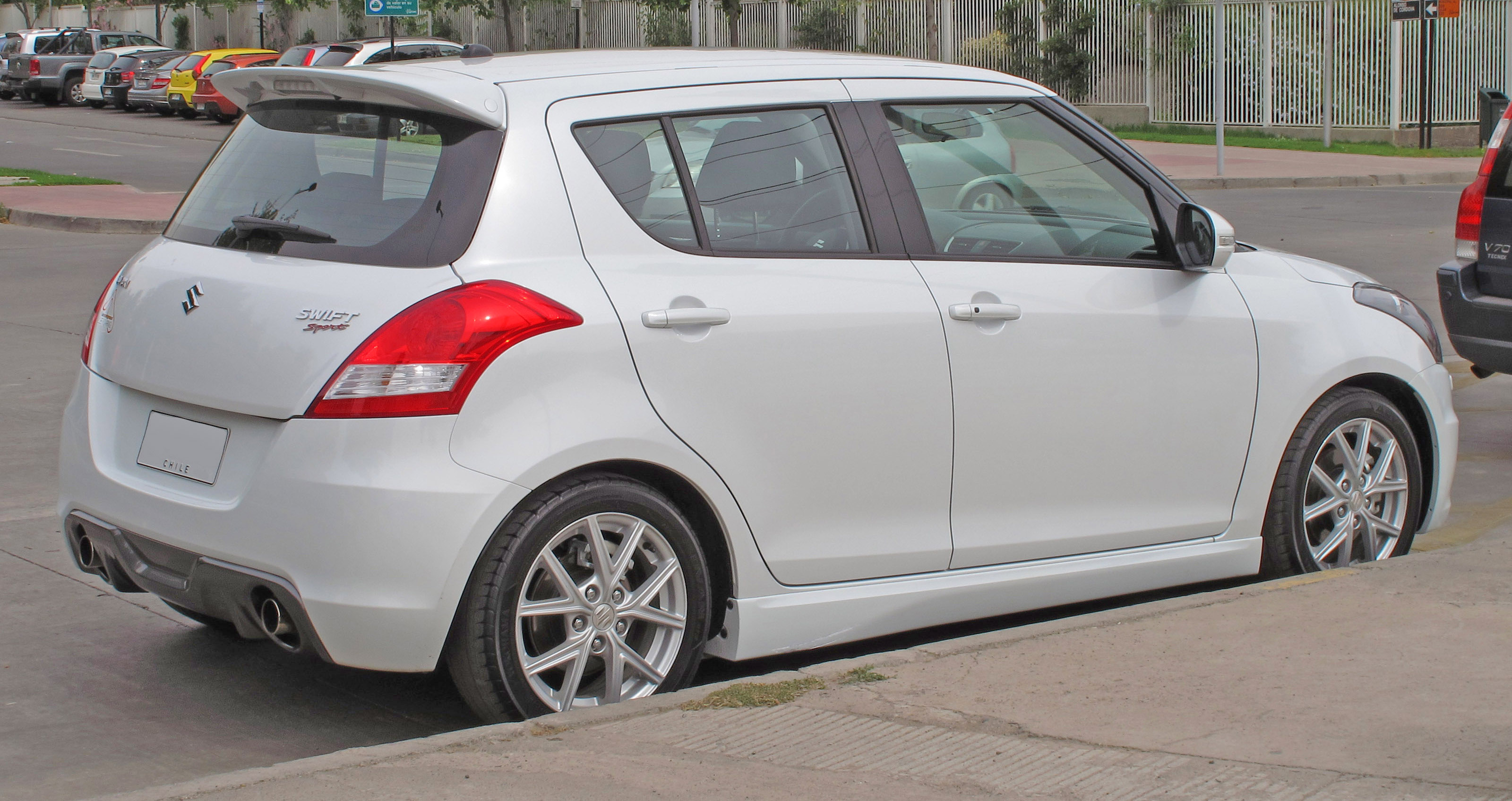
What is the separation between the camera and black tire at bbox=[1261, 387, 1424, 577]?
4969 mm

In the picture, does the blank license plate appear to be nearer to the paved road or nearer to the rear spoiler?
the rear spoiler

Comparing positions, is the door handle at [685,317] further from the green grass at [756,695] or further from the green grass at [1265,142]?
the green grass at [1265,142]

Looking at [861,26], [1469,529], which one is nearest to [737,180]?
[1469,529]

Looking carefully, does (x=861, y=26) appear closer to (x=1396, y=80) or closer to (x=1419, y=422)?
(x=1396, y=80)

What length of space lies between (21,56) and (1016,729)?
4977 cm

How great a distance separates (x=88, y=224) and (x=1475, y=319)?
1469cm

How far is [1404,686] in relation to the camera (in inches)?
157

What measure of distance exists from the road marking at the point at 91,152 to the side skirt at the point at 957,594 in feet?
88.0

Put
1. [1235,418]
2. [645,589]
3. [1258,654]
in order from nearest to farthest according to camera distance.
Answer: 1. [645,589]
2. [1258,654]
3. [1235,418]

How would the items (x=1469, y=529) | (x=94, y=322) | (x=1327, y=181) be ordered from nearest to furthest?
(x=94, y=322), (x=1469, y=529), (x=1327, y=181)

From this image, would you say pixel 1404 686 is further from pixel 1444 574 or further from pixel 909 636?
pixel 909 636

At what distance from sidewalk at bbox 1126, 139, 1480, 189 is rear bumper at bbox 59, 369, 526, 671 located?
1895cm

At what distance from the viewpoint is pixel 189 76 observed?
126ft

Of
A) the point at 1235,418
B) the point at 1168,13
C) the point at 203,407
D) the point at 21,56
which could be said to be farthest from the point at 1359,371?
the point at 21,56
